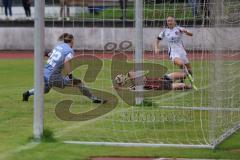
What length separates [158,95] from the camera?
679 inches

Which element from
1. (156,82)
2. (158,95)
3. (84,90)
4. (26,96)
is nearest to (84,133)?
(84,90)

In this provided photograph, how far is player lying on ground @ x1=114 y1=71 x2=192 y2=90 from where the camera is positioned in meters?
16.7

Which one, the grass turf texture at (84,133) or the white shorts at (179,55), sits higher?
the white shorts at (179,55)

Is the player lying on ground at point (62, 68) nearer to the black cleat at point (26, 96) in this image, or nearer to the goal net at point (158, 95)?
the goal net at point (158, 95)

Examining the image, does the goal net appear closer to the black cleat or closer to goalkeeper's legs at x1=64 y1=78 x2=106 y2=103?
goalkeeper's legs at x1=64 y1=78 x2=106 y2=103

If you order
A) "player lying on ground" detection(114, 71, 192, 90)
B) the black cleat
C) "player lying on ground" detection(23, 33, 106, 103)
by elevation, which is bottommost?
the black cleat

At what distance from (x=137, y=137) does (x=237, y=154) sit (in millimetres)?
1891

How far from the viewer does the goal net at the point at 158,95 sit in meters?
11.2

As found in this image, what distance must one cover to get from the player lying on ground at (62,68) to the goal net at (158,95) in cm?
28

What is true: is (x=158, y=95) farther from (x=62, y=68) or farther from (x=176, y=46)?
(x=62, y=68)

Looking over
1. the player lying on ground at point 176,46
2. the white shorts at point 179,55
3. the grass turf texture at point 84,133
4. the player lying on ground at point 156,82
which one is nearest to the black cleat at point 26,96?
the grass turf texture at point 84,133

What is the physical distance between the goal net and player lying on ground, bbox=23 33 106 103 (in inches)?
11.1

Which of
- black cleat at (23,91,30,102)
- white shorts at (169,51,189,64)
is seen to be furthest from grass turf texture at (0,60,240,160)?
white shorts at (169,51,189,64)

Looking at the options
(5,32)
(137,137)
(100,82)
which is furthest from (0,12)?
(137,137)
